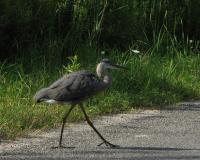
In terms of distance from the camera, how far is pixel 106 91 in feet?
31.1

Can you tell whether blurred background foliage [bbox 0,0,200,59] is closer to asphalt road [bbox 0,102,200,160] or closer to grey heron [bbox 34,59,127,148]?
asphalt road [bbox 0,102,200,160]

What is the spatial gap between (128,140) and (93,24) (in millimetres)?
4749

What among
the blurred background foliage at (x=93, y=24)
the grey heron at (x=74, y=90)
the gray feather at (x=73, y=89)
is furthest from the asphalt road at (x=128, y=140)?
the blurred background foliage at (x=93, y=24)

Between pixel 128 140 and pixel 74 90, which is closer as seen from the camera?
pixel 74 90

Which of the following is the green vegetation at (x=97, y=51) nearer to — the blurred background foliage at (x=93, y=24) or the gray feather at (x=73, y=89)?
the blurred background foliage at (x=93, y=24)

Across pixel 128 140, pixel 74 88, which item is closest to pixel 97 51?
pixel 128 140

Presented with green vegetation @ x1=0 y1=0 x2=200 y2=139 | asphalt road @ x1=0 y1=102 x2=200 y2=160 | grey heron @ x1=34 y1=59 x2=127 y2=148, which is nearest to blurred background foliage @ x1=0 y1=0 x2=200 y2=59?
green vegetation @ x1=0 y1=0 x2=200 y2=139

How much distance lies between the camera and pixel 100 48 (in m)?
11.9

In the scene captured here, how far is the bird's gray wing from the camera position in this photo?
709 cm

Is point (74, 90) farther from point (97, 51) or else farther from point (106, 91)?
point (97, 51)

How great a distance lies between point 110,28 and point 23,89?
3.50 metres

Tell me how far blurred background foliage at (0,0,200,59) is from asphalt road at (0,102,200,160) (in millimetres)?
2952

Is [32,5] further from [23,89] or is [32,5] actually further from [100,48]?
[23,89]

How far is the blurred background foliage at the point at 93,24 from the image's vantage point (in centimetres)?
1098
